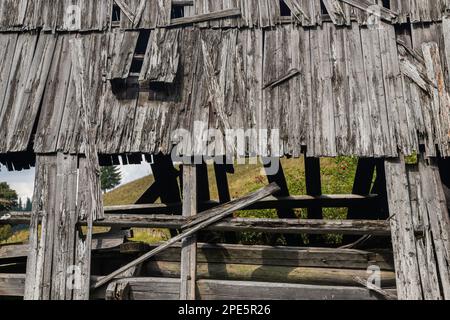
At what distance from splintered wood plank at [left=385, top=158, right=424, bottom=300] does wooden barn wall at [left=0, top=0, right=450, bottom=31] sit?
3108 millimetres

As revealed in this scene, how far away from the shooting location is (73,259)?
749 cm

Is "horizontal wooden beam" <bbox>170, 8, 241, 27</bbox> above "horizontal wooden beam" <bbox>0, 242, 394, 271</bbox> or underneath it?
above

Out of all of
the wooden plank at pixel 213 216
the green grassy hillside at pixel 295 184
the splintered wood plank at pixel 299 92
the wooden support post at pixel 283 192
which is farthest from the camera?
the green grassy hillside at pixel 295 184

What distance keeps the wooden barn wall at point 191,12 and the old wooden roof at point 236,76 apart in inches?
0.9

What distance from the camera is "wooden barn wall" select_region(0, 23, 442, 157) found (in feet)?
25.1

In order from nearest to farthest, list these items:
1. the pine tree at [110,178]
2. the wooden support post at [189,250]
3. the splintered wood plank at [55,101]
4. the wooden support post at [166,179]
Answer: the wooden support post at [189,250]
the splintered wood plank at [55,101]
the wooden support post at [166,179]
the pine tree at [110,178]

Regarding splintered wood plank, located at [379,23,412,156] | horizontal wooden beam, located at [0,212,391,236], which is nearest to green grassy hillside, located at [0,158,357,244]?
horizontal wooden beam, located at [0,212,391,236]

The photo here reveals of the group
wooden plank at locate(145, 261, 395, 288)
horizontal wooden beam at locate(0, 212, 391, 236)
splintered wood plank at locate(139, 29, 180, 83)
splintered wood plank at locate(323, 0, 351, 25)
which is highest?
splintered wood plank at locate(323, 0, 351, 25)

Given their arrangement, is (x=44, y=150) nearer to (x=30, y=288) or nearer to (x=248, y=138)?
(x=30, y=288)

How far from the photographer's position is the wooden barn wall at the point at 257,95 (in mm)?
7656

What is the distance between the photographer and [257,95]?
807 cm

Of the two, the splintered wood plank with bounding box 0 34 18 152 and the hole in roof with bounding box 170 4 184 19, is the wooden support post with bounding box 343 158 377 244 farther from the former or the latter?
the splintered wood plank with bounding box 0 34 18 152

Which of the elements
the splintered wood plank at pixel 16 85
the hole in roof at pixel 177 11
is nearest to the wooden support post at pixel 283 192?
the hole in roof at pixel 177 11

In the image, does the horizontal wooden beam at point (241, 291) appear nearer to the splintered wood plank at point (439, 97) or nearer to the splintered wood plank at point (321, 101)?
the splintered wood plank at point (321, 101)
